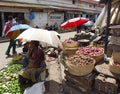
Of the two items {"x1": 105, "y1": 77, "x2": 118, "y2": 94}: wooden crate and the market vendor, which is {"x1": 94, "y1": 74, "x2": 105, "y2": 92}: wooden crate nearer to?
{"x1": 105, "y1": 77, "x2": 118, "y2": 94}: wooden crate

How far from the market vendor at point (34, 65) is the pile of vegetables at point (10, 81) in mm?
378

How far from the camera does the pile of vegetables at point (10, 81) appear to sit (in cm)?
498

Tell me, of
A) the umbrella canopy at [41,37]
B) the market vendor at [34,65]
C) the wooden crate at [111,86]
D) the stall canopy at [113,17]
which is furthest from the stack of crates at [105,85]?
the stall canopy at [113,17]

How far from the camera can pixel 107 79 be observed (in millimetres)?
4254

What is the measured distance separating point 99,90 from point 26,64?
2.32 m

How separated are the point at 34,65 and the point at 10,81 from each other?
117 centimetres

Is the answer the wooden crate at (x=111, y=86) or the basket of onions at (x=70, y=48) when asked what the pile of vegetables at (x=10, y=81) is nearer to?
the basket of onions at (x=70, y=48)

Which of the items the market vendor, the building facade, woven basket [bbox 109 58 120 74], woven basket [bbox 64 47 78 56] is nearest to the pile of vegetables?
the market vendor

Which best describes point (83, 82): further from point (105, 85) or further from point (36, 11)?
point (36, 11)

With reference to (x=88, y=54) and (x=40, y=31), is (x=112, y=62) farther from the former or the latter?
(x=40, y=31)

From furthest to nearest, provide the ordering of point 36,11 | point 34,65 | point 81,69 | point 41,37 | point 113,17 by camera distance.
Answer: point 36,11 → point 113,17 → point 34,65 → point 41,37 → point 81,69

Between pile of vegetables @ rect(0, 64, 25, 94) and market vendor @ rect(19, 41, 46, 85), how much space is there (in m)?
0.38

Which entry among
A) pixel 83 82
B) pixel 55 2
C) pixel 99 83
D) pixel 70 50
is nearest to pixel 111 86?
pixel 99 83

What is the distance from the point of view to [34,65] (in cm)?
504
